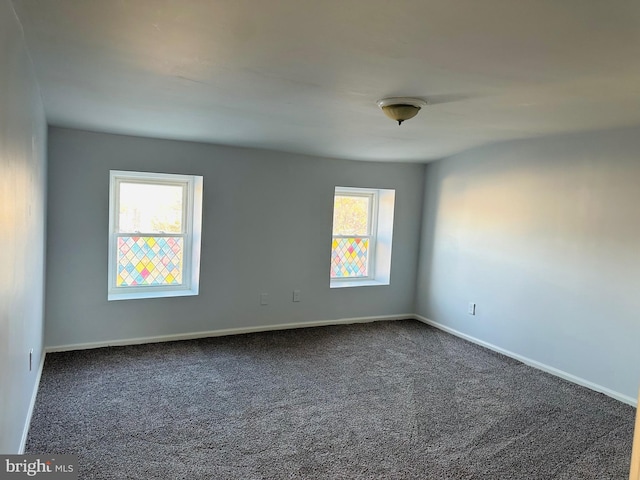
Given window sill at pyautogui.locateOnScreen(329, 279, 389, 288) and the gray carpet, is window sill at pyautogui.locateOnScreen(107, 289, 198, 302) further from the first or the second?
window sill at pyautogui.locateOnScreen(329, 279, 389, 288)

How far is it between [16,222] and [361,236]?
3926 mm

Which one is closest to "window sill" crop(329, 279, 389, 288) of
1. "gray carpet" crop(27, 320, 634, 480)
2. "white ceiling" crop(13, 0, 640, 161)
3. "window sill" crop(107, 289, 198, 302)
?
"gray carpet" crop(27, 320, 634, 480)

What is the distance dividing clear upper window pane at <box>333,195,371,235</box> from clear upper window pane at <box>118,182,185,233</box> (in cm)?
175

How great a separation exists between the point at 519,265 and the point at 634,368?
1.21 m

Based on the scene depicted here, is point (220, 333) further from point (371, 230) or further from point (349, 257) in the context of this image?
point (371, 230)

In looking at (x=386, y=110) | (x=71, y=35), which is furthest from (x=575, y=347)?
(x=71, y=35)

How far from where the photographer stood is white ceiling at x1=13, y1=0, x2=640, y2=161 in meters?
1.59

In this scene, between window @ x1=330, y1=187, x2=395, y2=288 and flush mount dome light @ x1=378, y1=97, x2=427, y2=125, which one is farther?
window @ x1=330, y1=187, x2=395, y2=288

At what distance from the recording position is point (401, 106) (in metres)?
2.69

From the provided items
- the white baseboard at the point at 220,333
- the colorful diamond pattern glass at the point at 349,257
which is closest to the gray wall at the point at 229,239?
the white baseboard at the point at 220,333

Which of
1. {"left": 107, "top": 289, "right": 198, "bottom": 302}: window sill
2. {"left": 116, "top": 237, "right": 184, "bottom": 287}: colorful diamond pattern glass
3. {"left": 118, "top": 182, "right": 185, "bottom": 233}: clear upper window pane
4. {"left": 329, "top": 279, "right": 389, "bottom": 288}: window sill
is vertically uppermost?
{"left": 118, "top": 182, "right": 185, "bottom": 233}: clear upper window pane

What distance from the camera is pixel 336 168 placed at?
493 centimetres

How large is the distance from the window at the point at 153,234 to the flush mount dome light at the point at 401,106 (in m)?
2.23

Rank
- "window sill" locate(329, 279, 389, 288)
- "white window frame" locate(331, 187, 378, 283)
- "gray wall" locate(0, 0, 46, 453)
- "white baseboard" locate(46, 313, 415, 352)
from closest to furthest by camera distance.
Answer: "gray wall" locate(0, 0, 46, 453) → "white baseboard" locate(46, 313, 415, 352) → "window sill" locate(329, 279, 389, 288) → "white window frame" locate(331, 187, 378, 283)
